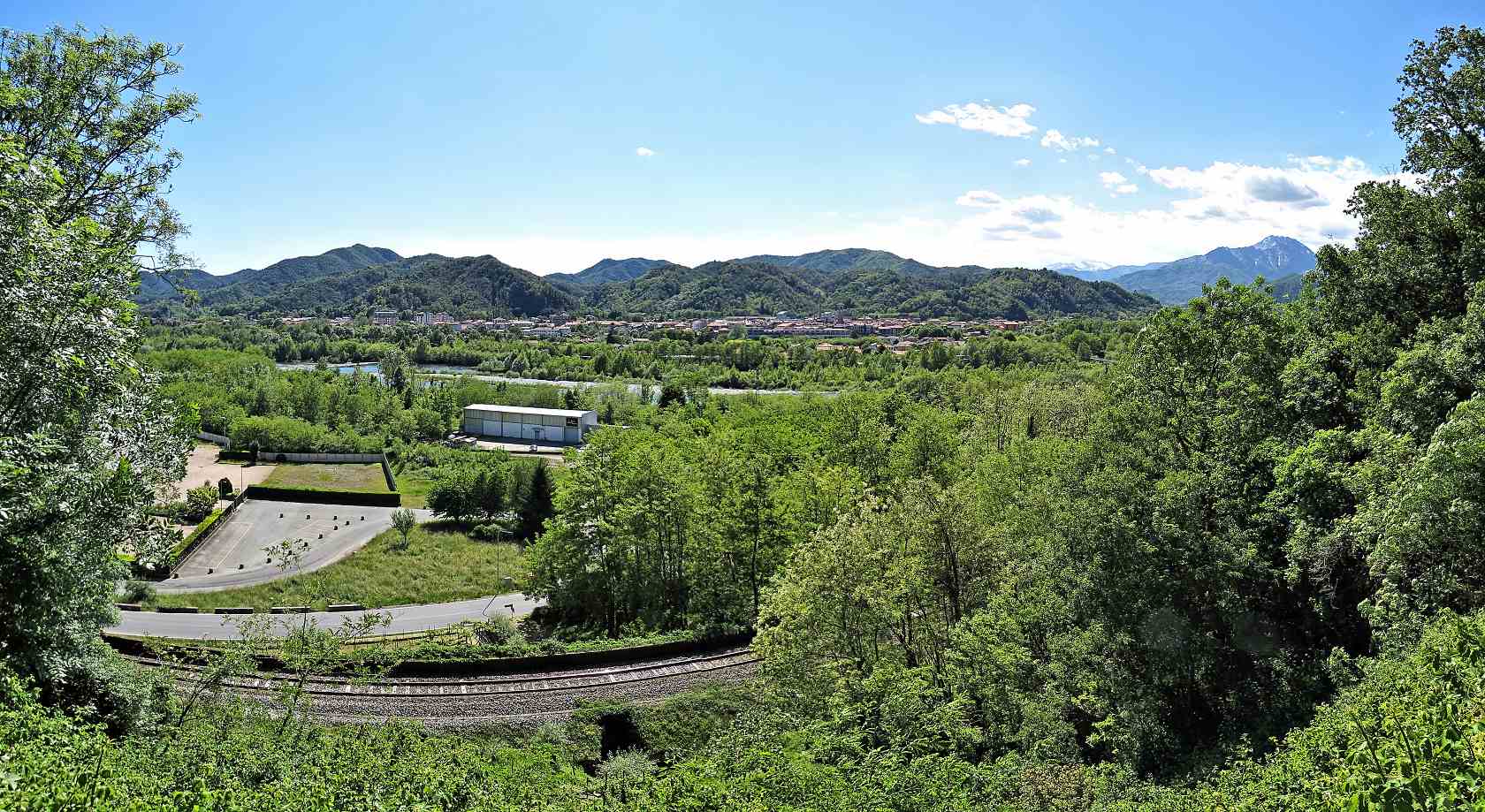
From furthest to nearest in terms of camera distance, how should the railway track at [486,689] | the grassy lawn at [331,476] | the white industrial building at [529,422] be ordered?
the white industrial building at [529,422], the grassy lawn at [331,476], the railway track at [486,689]

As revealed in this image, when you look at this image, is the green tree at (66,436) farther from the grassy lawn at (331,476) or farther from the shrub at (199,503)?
the grassy lawn at (331,476)

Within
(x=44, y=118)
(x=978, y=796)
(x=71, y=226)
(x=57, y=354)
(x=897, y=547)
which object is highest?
(x=44, y=118)

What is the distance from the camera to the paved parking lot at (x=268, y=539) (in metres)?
33.2

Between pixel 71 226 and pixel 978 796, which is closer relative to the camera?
pixel 71 226

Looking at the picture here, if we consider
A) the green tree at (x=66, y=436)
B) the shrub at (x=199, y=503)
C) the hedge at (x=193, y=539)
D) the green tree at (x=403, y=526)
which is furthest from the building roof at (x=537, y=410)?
the green tree at (x=66, y=436)

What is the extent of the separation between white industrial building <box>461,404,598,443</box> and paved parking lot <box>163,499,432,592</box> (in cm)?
2159

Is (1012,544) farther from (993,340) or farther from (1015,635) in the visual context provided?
(993,340)

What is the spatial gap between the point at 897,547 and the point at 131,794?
14.4 m

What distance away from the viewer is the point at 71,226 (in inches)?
369

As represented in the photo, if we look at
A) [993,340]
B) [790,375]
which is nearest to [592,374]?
[790,375]

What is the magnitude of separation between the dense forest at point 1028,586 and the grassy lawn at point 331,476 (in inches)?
1445

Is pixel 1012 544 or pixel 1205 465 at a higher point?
pixel 1205 465

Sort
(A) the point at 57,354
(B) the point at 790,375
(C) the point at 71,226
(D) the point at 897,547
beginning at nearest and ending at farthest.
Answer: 1. (A) the point at 57,354
2. (C) the point at 71,226
3. (D) the point at 897,547
4. (B) the point at 790,375

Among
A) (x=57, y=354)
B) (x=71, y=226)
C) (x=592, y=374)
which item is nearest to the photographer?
(x=57, y=354)
